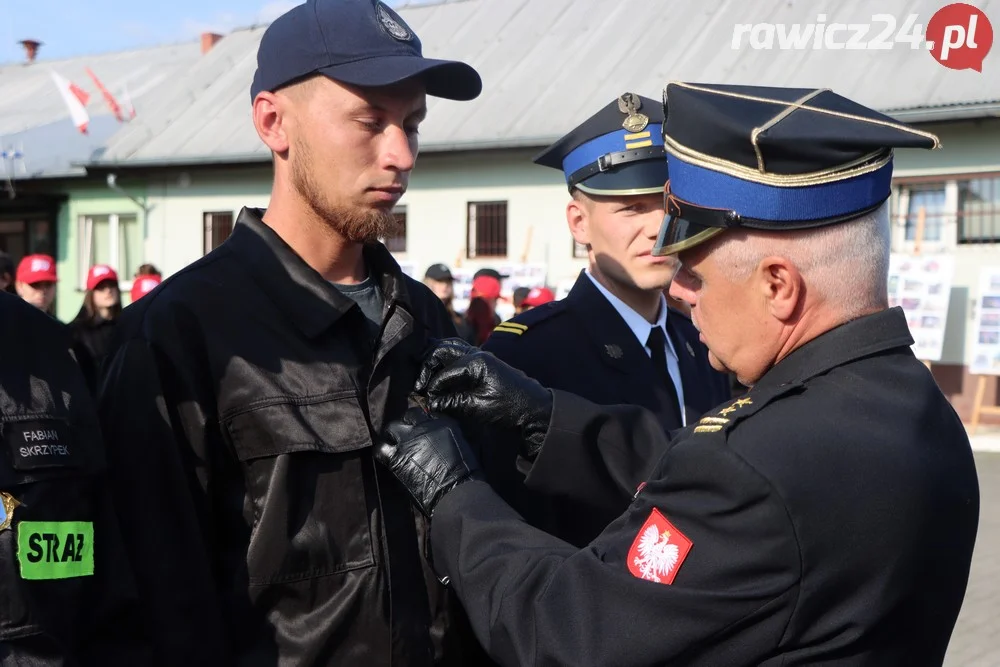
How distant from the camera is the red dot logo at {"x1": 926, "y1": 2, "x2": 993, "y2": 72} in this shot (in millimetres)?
14234

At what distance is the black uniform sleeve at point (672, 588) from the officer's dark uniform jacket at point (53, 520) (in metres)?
0.64

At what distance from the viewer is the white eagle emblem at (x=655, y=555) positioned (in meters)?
1.73

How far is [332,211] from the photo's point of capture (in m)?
2.38

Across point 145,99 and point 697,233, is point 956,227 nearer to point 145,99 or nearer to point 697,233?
point 697,233

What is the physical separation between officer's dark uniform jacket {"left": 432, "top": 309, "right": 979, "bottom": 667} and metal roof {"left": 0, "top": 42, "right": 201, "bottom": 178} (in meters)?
20.4

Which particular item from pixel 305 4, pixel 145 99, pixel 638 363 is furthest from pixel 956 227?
pixel 145 99

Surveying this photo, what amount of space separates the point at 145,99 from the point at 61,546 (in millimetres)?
23262

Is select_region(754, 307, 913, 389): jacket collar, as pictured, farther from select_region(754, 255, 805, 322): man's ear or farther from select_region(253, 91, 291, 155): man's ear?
select_region(253, 91, 291, 155): man's ear

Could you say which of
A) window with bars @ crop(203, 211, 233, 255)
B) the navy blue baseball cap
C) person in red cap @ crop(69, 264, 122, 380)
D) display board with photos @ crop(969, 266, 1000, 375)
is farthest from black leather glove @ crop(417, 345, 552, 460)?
window with bars @ crop(203, 211, 233, 255)

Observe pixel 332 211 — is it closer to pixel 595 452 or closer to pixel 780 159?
pixel 595 452

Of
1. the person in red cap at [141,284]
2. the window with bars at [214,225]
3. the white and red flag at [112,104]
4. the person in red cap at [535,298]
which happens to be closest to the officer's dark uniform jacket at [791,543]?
the person in red cap at [141,284]

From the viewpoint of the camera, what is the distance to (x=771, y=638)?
169 cm

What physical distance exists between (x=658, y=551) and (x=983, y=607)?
543 centimetres

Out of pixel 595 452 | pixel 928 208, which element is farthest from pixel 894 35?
pixel 595 452
